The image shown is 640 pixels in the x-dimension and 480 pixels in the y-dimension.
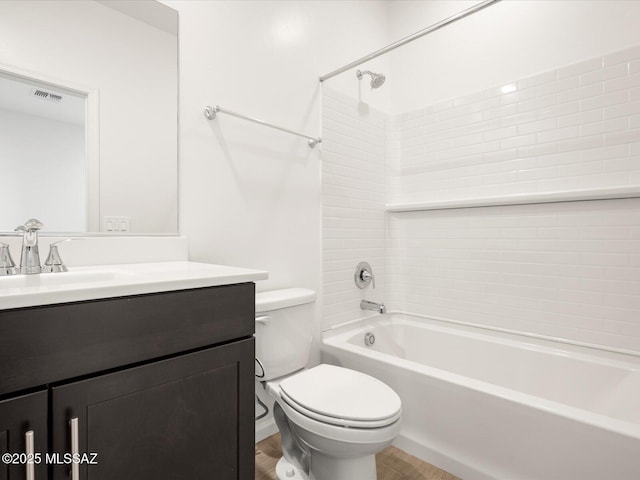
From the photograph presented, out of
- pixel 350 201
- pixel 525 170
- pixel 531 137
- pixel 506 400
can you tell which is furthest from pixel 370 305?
pixel 531 137

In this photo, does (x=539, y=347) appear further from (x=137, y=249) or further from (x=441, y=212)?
(x=137, y=249)

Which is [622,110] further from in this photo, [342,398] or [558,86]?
[342,398]

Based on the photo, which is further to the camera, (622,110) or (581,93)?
(581,93)

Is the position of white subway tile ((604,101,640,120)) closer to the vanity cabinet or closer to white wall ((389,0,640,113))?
white wall ((389,0,640,113))

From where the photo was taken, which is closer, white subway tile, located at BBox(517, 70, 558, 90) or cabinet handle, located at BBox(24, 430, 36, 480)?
cabinet handle, located at BBox(24, 430, 36, 480)

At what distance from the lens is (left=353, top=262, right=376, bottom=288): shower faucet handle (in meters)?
2.26

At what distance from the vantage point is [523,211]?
195 centimetres

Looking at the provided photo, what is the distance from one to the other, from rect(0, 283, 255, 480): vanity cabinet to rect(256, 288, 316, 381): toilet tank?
0.42 meters

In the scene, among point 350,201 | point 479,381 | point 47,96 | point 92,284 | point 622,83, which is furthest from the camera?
point 350,201

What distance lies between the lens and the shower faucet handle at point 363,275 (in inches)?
89.0

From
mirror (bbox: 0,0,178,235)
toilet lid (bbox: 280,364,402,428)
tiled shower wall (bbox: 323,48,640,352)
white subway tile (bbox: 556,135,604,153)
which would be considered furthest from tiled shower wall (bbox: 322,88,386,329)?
white subway tile (bbox: 556,135,604,153)

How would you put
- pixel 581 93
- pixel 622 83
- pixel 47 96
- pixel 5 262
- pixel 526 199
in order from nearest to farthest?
pixel 5 262 → pixel 47 96 → pixel 622 83 → pixel 581 93 → pixel 526 199

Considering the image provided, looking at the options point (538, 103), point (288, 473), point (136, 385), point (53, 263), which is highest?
point (538, 103)

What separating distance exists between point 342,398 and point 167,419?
61cm
